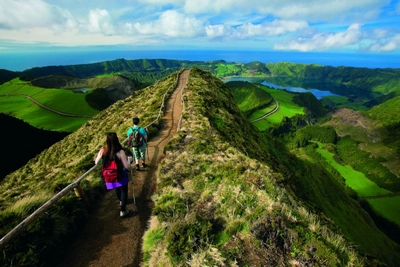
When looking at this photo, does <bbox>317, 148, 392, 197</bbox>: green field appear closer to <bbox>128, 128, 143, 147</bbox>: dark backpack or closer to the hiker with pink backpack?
<bbox>128, 128, 143, 147</bbox>: dark backpack

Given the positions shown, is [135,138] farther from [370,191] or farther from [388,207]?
[370,191]

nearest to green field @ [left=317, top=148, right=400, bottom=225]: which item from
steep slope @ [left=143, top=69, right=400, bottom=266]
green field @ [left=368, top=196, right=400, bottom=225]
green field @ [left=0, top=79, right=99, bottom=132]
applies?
green field @ [left=368, top=196, right=400, bottom=225]

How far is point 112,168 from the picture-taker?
8586 millimetres

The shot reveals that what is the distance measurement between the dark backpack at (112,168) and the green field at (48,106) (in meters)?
83.8

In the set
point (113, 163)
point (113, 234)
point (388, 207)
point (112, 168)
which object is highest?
point (113, 163)

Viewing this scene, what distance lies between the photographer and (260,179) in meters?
10.9

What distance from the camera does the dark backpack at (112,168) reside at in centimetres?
855

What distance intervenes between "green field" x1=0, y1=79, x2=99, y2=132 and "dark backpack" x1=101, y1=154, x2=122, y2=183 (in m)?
83.8

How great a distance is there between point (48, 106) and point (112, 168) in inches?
4600

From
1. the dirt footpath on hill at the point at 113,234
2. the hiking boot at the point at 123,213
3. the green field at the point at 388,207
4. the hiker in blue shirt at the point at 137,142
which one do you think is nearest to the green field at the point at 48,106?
the hiker in blue shirt at the point at 137,142

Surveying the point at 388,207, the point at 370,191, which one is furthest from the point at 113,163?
the point at 370,191

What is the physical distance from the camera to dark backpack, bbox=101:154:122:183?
855 cm

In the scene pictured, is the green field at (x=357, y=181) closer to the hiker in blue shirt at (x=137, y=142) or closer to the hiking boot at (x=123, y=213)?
the hiker in blue shirt at (x=137, y=142)

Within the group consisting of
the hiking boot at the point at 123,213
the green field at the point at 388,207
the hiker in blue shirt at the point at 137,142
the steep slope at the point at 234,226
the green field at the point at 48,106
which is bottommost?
the green field at the point at 388,207
